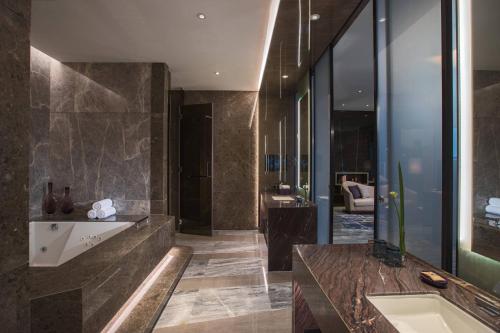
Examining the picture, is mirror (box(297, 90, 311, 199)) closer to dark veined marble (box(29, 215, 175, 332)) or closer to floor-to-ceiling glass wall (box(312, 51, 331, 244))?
floor-to-ceiling glass wall (box(312, 51, 331, 244))

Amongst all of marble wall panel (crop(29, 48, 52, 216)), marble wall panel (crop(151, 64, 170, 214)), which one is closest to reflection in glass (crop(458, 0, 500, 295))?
marble wall panel (crop(151, 64, 170, 214))

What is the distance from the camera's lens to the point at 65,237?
3408 mm

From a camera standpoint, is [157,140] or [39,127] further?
[157,140]

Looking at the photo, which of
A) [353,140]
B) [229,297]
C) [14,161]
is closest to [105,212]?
[229,297]

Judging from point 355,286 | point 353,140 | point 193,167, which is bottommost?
point 355,286

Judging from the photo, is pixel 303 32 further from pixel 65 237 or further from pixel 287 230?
pixel 65 237

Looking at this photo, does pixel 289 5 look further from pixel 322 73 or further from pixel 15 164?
pixel 15 164

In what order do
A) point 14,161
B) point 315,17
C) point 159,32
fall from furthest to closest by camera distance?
point 159,32, point 315,17, point 14,161

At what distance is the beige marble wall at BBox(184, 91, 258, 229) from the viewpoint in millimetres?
5391

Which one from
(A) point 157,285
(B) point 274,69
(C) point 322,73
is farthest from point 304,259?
(B) point 274,69

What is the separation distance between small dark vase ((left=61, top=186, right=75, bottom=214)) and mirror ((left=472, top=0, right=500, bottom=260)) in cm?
433

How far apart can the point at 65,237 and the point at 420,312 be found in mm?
3817

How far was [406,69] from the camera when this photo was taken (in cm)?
174

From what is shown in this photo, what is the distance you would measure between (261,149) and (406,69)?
12.2ft
